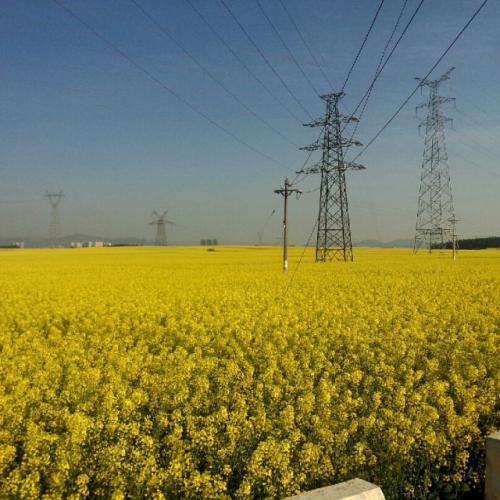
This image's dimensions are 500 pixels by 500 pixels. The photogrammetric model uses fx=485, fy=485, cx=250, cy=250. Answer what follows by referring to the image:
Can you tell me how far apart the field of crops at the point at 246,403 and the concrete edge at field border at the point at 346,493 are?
85cm

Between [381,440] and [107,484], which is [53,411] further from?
[381,440]

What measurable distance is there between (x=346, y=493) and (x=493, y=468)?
1.80m

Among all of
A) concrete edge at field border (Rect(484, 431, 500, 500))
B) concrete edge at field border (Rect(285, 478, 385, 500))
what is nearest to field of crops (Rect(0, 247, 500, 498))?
concrete edge at field border (Rect(484, 431, 500, 500))

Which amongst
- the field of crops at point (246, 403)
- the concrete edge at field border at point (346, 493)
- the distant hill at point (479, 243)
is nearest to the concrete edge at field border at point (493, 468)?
the field of crops at point (246, 403)

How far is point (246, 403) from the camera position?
261 inches

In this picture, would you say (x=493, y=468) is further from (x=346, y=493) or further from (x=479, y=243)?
(x=479, y=243)

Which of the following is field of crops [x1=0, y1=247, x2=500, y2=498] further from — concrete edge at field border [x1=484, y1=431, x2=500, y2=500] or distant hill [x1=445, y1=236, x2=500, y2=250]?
distant hill [x1=445, y1=236, x2=500, y2=250]

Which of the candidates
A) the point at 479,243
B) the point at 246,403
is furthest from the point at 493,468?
the point at 479,243

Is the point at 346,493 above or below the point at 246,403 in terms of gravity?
above

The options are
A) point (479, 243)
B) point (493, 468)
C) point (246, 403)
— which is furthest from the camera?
point (479, 243)

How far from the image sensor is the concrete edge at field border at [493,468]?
4.27m

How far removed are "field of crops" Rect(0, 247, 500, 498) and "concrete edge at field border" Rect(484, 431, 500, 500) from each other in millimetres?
542

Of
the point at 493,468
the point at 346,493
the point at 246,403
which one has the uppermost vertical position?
the point at 346,493

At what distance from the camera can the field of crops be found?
4.49 m
